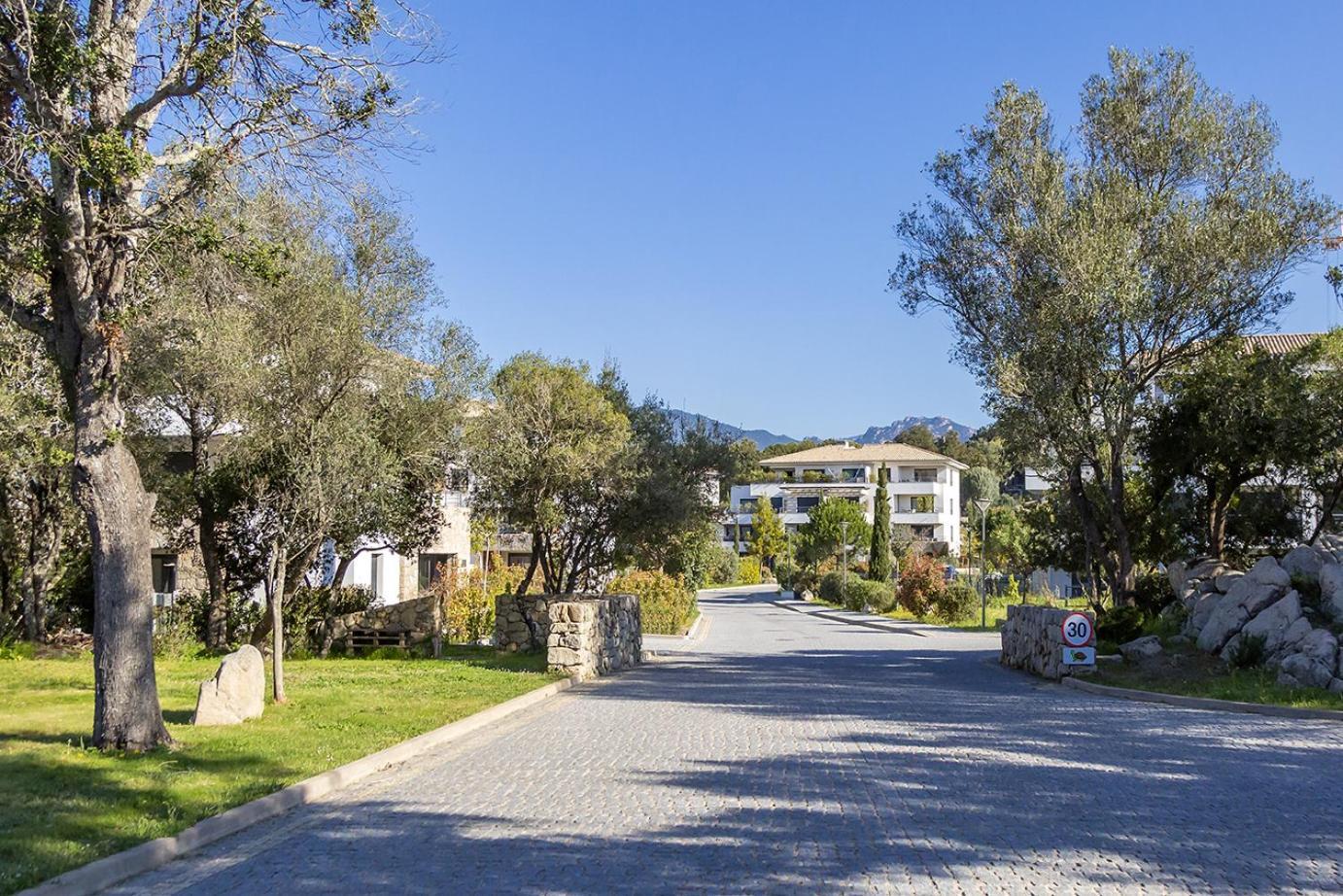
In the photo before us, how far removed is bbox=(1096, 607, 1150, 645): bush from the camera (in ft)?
70.4

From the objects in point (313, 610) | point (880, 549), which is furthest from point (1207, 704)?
point (880, 549)

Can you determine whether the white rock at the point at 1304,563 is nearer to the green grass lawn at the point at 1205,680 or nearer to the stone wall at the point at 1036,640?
the green grass lawn at the point at 1205,680

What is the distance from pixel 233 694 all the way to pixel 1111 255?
1508cm

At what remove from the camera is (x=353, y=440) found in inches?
632

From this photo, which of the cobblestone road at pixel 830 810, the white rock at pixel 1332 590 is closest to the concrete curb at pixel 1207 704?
→ the cobblestone road at pixel 830 810

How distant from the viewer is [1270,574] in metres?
18.6

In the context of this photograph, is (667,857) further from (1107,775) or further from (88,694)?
(88,694)

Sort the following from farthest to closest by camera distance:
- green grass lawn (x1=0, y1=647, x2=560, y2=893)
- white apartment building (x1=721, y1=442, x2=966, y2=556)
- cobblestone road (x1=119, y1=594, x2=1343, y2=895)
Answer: white apartment building (x1=721, y1=442, x2=966, y2=556) → green grass lawn (x1=0, y1=647, x2=560, y2=893) → cobblestone road (x1=119, y1=594, x2=1343, y2=895)

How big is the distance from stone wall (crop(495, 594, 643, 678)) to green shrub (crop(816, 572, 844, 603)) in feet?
108

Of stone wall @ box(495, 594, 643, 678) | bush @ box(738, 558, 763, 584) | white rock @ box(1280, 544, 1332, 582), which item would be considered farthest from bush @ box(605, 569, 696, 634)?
bush @ box(738, 558, 763, 584)

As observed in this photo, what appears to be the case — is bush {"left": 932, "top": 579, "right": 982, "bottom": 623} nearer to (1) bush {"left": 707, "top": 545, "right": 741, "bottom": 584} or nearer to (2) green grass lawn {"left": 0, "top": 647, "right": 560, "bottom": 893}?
(2) green grass lawn {"left": 0, "top": 647, "right": 560, "bottom": 893}

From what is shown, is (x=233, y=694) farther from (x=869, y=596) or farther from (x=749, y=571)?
(x=749, y=571)

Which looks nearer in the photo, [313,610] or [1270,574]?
[1270,574]

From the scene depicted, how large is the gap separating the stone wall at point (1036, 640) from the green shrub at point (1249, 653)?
2.27 metres
